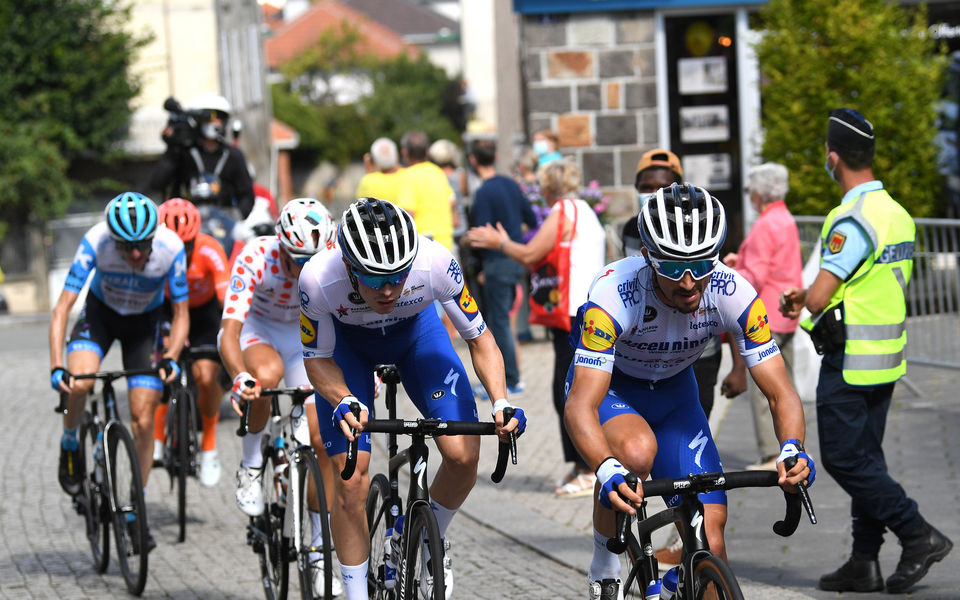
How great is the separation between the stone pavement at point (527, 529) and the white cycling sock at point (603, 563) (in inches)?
57.8

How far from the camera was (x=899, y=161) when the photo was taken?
14312mm

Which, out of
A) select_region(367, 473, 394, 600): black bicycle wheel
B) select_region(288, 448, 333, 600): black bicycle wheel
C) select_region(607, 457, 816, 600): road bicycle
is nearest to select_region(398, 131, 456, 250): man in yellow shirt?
select_region(288, 448, 333, 600): black bicycle wheel

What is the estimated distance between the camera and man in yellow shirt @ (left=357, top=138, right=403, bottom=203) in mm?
12352

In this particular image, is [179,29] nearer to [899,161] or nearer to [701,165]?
[701,165]

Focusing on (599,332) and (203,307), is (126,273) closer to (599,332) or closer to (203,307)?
(203,307)

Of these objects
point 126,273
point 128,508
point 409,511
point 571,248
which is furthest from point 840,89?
point 409,511

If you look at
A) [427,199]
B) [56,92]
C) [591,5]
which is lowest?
[427,199]

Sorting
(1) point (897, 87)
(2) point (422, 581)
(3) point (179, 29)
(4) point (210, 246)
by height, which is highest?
(3) point (179, 29)

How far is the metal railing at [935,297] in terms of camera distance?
425 inches

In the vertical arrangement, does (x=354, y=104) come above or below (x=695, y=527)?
above

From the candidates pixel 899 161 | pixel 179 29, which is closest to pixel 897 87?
pixel 899 161

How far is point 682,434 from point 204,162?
772 centimetres

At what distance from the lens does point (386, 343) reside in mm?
5703

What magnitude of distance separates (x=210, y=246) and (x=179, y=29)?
24.7 m
